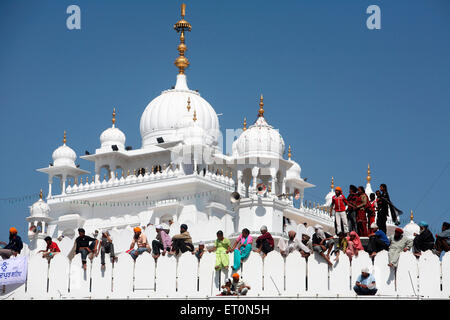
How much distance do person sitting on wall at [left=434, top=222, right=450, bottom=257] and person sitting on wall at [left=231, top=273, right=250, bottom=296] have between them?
4.60 metres

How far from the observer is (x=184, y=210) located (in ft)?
151

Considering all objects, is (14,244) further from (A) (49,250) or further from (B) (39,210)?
(B) (39,210)

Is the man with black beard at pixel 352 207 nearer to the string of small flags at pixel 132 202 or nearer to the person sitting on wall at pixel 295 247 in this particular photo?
the person sitting on wall at pixel 295 247

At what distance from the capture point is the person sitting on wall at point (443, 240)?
1015 inches

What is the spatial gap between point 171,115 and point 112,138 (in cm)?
303

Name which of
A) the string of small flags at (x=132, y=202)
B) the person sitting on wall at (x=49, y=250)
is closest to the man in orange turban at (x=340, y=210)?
the person sitting on wall at (x=49, y=250)

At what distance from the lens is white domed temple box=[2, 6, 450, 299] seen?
83.8ft

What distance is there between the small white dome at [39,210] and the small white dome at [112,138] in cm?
438

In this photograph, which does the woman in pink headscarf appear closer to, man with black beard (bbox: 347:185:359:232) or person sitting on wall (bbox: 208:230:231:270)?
man with black beard (bbox: 347:185:359:232)

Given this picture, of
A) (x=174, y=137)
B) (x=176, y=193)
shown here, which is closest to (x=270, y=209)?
(x=176, y=193)

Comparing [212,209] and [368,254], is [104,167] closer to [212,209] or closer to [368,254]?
[212,209]

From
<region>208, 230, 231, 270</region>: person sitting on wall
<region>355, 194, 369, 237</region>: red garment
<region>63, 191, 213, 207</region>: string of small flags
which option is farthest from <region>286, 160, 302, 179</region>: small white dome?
<region>208, 230, 231, 270</region>: person sitting on wall
